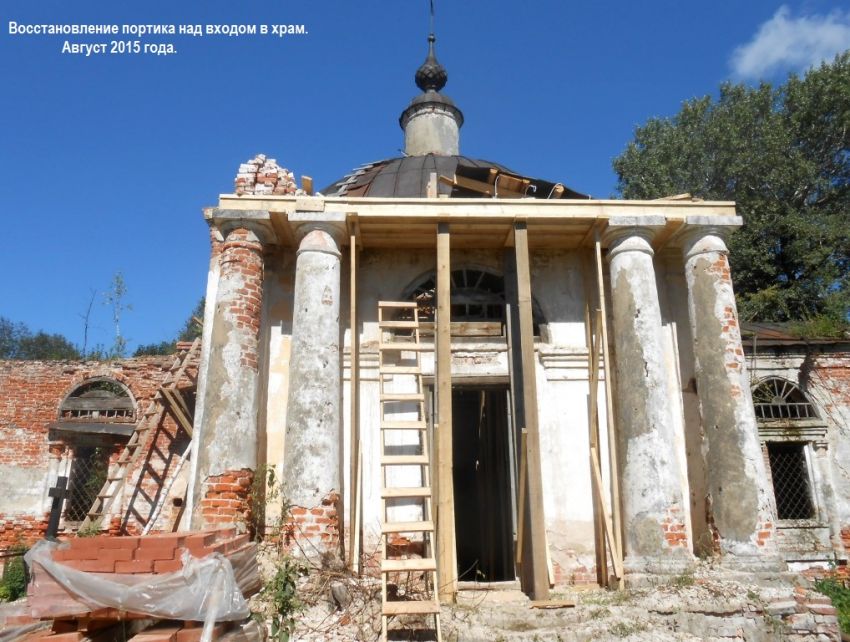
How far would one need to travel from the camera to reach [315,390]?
21.8 feet

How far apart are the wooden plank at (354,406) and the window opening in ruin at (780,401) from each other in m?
7.91

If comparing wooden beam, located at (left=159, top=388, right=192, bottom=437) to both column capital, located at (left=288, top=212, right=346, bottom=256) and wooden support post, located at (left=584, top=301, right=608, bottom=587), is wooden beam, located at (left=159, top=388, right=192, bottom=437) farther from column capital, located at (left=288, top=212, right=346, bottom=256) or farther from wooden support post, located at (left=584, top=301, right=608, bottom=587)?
wooden support post, located at (left=584, top=301, right=608, bottom=587)

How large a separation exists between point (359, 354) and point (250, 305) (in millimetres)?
1411

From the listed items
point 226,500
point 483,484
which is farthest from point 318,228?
point 483,484

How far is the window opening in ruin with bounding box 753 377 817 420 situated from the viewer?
11578 millimetres

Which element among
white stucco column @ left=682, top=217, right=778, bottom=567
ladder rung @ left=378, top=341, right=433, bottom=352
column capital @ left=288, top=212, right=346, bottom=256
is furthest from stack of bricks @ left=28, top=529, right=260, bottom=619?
white stucco column @ left=682, top=217, right=778, bottom=567

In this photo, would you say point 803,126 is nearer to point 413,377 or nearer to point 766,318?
point 766,318

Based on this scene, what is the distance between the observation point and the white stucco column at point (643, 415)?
641cm

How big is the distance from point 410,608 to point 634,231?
4772 mm

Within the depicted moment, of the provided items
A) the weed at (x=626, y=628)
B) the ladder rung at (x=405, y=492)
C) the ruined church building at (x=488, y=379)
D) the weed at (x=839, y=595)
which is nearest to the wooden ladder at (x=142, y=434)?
the ruined church building at (x=488, y=379)

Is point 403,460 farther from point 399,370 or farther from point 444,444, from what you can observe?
point 399,370

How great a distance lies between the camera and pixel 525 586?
22.0ft

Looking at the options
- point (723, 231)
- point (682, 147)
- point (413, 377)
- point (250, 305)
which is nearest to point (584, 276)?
point (723, 231)

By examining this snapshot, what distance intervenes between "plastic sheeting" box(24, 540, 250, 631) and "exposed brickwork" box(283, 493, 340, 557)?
1559 mm
